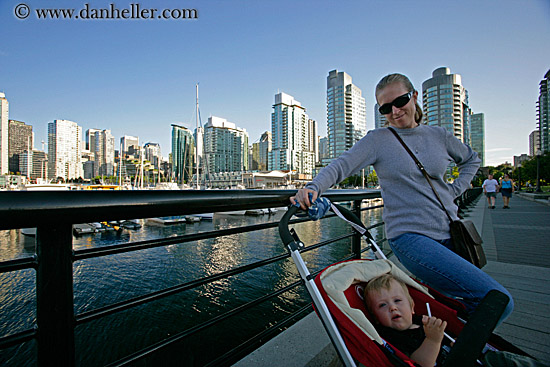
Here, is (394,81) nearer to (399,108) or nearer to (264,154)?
(399,108)

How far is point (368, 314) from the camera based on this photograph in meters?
1.44

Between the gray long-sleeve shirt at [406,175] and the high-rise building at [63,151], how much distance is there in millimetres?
125519

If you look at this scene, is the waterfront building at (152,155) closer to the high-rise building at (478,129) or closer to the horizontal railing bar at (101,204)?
the high-rise building at (478,129)

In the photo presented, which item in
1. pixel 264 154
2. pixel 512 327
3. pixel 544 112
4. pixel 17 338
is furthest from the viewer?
pixel 264 154

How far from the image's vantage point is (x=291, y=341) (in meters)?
1.78

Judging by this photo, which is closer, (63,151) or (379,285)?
(379,285)

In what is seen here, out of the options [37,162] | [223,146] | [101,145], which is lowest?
[37,162]

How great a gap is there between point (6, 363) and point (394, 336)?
527 inches

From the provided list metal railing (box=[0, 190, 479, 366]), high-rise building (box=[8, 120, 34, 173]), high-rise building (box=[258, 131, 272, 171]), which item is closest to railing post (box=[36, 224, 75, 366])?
metal railing (box=[0, 190, 479, 366])

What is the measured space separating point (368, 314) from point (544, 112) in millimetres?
83552

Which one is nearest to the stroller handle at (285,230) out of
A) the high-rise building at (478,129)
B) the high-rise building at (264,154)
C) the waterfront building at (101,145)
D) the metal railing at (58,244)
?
the metal railing at (58,244)

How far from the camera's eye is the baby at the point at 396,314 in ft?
4.29

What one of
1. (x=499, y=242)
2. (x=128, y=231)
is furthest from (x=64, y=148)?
(x=499, y=242)

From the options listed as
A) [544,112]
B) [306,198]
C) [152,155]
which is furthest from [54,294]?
[152,155]
